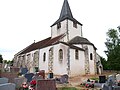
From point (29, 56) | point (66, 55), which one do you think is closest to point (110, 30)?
point (66, 55)

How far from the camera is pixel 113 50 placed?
33688mm

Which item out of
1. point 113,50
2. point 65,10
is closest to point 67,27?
point 65,10

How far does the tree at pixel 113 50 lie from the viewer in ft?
105

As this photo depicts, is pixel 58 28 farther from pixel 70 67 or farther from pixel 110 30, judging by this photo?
pixel 110 30

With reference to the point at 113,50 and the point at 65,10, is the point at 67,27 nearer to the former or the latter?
the point at 65,10

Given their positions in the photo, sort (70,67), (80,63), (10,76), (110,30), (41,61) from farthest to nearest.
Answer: (110,30) → (41,61) → (80,63) → (70,67) → (10,76)

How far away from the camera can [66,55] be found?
24.0 m

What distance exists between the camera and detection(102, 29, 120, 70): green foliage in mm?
31906

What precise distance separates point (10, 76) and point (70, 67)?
43.5 ft

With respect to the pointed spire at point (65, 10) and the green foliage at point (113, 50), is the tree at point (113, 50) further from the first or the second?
the pointed spire at point (65, 10)

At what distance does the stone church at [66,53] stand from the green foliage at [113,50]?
3988 mm

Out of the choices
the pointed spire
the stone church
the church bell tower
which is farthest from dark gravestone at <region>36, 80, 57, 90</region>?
the pointed spire

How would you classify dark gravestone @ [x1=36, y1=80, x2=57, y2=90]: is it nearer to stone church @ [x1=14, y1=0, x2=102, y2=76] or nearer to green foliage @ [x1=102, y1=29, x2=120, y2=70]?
stone church @ [x1=14, y1=0, x2=102, y2=76]

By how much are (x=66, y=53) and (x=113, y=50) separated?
1397 cm
